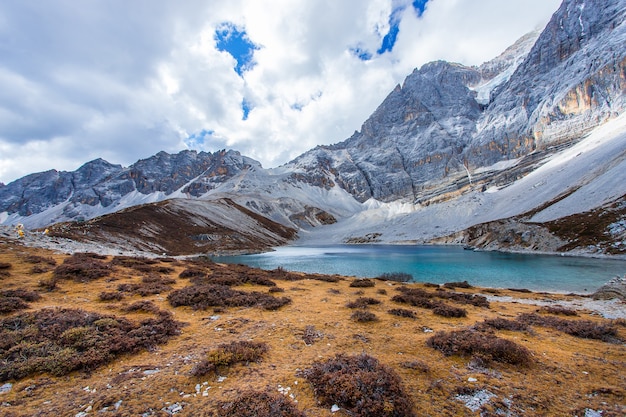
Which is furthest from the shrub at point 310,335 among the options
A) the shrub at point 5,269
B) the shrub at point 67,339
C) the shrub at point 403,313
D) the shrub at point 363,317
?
the shrub at point 5,269

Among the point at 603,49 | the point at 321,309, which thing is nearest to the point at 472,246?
the point at 321,309

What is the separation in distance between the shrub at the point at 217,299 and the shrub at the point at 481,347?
849 centimetres

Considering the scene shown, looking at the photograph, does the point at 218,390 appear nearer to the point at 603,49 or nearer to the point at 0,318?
the point at 0,318

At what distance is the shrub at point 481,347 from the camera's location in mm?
8453

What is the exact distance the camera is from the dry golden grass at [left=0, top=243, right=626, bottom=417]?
6258 mm

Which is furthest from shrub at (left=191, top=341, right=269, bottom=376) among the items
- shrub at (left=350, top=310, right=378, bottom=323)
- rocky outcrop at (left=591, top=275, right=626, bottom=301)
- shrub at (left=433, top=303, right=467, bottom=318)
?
rocky outcrop at (left=591, top=275, right=626, bottom=301)

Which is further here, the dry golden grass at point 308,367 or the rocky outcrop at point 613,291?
the rocky outcrop at point 613,291

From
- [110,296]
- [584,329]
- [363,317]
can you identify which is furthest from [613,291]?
[110,296]

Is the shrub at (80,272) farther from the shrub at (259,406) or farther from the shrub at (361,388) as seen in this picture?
the shrub at (361,388)

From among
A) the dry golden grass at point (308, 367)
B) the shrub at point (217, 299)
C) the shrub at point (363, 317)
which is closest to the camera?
the dry golden grass at point (308, 367)

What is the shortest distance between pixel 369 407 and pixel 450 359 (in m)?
4.35

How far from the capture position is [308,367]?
8133mm

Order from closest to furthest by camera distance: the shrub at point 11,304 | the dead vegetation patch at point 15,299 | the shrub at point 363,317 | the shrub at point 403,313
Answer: the shrub at point 11,304
the dead vegetation patch at point 15,299
the shrub at point 363,317
the shrub at point 403,313

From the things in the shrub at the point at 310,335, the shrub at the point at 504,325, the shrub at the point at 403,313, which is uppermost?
the shrub at the point at 310,335
